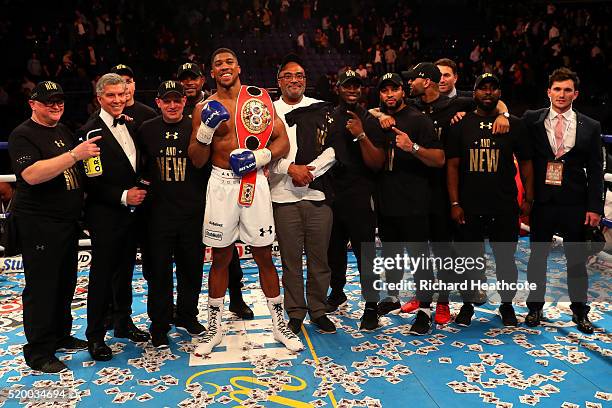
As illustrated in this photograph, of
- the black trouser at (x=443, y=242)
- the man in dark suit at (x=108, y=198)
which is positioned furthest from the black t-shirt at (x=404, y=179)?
the man in dark suit at (x=108, y=198)

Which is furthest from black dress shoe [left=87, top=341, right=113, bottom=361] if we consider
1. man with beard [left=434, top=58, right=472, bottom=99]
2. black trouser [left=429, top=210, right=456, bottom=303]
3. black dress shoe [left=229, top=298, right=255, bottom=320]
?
man with beard [left=434, top=58, right=472, bottom=99]

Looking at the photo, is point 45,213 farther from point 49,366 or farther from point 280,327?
point 280,327

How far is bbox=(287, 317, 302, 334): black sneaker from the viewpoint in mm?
3473

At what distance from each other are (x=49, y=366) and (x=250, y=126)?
170 centimetres

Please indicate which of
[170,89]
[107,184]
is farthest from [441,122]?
[107,184]

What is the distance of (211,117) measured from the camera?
114 inches

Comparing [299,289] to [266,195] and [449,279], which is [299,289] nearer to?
[266,195]

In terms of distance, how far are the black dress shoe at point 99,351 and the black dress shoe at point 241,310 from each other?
0.93 m

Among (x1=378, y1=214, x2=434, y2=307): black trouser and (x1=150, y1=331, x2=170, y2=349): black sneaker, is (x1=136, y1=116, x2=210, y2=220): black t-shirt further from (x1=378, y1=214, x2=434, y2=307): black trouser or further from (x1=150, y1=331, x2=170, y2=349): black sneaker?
(x1=378, y1=214, x2=434, y2=307): black trouser

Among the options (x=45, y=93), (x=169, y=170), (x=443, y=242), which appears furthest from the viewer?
(x=443, y=242)

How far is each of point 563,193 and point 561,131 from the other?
385 mm

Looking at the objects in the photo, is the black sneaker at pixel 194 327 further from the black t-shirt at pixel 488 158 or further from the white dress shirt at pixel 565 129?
the white dress shirt at pixel 565 129

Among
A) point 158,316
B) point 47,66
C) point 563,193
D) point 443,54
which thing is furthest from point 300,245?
point 443,54

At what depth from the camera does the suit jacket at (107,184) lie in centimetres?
310
